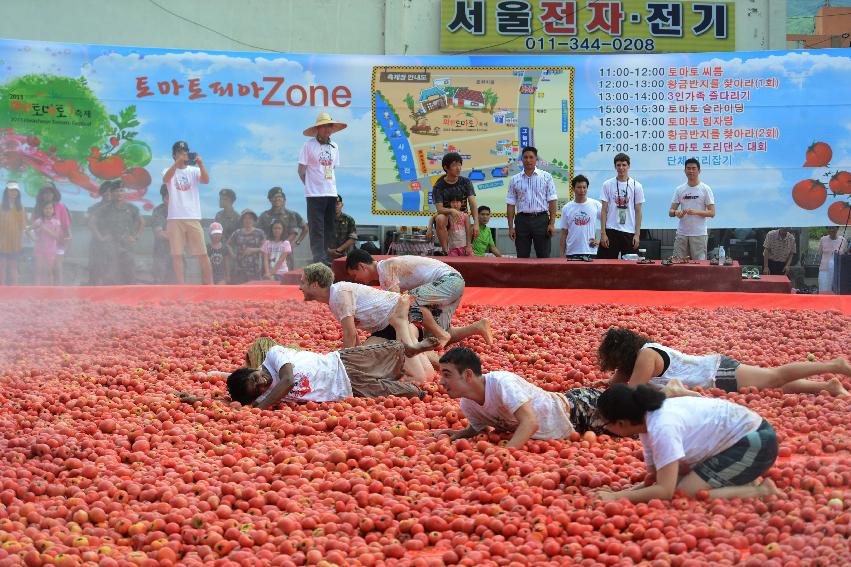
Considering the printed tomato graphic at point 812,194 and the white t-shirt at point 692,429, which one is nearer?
the white t-shirt at point 692,429

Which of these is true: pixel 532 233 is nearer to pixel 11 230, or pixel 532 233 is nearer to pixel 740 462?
pixel 11 230

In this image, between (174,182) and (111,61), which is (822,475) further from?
(111,61)

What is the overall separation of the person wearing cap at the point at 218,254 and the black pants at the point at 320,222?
1324 mm

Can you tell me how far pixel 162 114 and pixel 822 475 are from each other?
10314mm

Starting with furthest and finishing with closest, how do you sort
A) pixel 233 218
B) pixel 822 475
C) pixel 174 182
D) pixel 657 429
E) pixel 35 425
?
pixel 233 218 → pixel 174 182 → pixel 35 425 → pixel 822 475 → pixel 657 429

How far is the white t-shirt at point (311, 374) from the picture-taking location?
6254 millimetres

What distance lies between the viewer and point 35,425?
5844 mm

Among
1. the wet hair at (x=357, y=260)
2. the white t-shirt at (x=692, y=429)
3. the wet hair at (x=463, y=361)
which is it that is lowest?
the white t-shirt at (x=692, y=429)

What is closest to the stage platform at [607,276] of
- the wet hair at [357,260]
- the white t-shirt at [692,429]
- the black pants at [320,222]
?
the black pants at [320,222]

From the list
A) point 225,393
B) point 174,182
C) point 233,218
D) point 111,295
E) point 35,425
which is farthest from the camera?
point 233,218

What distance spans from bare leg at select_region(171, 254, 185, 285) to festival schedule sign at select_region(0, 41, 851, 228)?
1.33 metres

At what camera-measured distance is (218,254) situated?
12453mm

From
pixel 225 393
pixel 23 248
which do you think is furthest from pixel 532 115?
pixel 225 393

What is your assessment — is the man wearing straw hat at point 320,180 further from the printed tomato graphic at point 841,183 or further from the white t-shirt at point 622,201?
the printed tomato graphic at point 841,183
